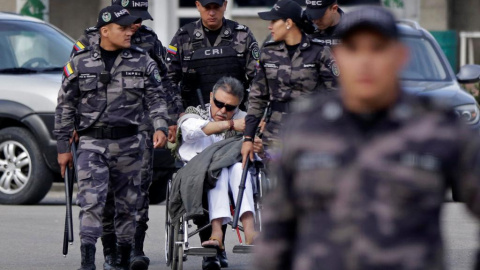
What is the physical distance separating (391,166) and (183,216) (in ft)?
16.5

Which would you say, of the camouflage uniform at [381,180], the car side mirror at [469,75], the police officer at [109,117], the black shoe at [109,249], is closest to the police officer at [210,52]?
the police officer at [109,117]

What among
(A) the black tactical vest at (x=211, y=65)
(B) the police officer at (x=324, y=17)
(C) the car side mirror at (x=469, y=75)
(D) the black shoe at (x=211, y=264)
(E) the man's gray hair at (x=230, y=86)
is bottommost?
(D) the black shoe at (x=211, y=264)

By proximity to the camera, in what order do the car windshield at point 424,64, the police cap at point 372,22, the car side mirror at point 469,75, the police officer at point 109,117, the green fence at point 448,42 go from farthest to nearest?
the green fence at point 448,42, the car windshield at point 424,64, the car side mirror at point 469,75, the police officer at point 109,117, the police cap at point 372,22

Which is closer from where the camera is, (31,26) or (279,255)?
(279,255)

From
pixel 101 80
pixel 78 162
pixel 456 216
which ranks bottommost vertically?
pixel 456 216

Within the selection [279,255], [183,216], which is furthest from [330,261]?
[183,216]

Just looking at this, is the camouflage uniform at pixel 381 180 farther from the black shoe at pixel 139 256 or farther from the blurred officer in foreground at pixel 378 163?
the black shoe at pixel 139 256

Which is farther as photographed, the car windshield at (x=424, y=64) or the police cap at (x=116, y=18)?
the car windshield at (x=424, y=64)

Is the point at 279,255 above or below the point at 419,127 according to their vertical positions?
below

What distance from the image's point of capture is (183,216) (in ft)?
27.2

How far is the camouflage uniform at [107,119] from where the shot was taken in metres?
8.28

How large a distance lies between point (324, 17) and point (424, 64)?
16.3 ft

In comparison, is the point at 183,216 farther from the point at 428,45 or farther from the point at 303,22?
the point at 428,45

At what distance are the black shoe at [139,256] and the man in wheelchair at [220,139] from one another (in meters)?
0.42
